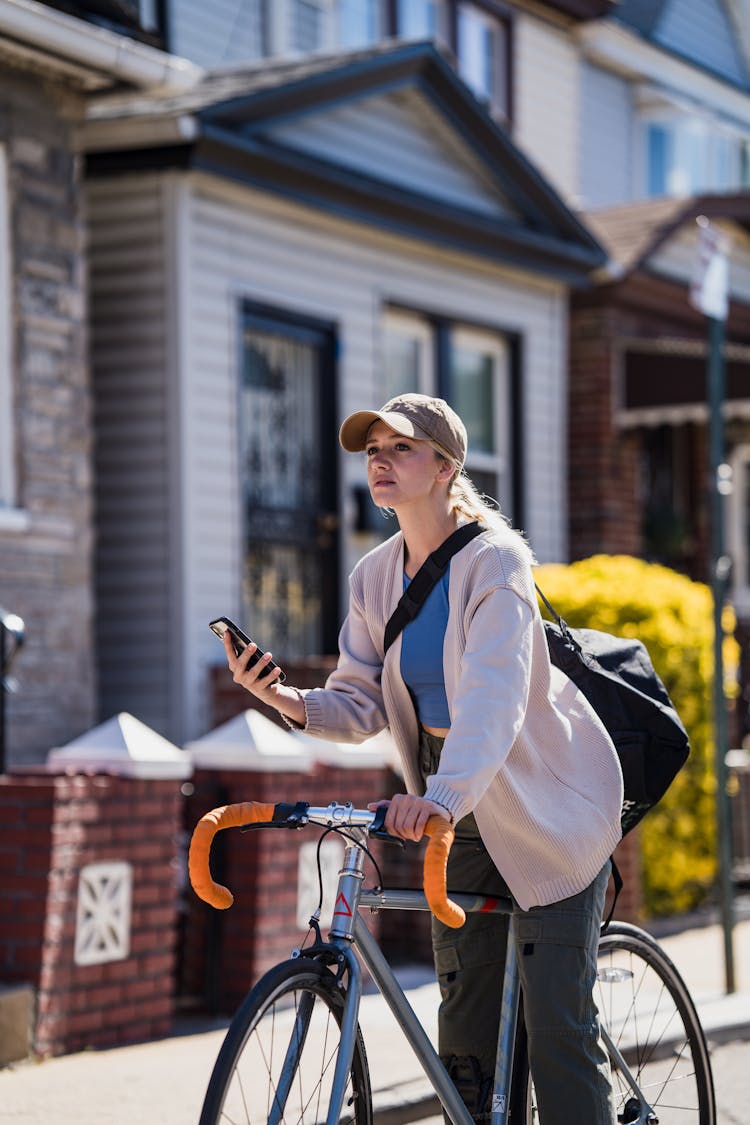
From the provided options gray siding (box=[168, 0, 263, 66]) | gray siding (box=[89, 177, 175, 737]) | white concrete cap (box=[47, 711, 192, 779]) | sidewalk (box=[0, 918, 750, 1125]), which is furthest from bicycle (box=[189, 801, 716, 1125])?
gray siding (box=[168, 0, 263, 66])

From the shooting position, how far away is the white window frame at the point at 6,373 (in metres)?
8.38

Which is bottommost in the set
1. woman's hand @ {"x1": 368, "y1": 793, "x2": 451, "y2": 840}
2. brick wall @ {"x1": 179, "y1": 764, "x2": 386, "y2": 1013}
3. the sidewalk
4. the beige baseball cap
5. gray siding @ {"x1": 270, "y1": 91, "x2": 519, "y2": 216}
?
the sidewalk

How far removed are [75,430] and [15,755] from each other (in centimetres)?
166

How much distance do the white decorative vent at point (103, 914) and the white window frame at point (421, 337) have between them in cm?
588

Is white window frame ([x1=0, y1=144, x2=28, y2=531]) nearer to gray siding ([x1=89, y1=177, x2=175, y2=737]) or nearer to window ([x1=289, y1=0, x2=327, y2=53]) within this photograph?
gray siding ([x1=89, y1=177, x2=175, y2=737])

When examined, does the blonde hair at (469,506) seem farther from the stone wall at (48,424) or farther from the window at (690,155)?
the window at (690,155)

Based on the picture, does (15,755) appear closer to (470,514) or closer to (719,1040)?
(719,1040)

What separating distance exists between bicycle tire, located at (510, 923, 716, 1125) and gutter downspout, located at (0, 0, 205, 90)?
5257mm

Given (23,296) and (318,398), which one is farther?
(318,398)

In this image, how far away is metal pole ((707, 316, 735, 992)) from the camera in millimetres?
7434

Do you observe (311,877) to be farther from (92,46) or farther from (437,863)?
(437,863)

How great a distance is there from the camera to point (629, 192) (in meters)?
18.0

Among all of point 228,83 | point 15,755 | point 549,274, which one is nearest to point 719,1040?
point 15,755

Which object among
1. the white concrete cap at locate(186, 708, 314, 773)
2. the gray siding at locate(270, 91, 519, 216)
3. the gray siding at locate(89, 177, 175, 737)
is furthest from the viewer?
the gray siding at locate(270, 91, 519, 216)
